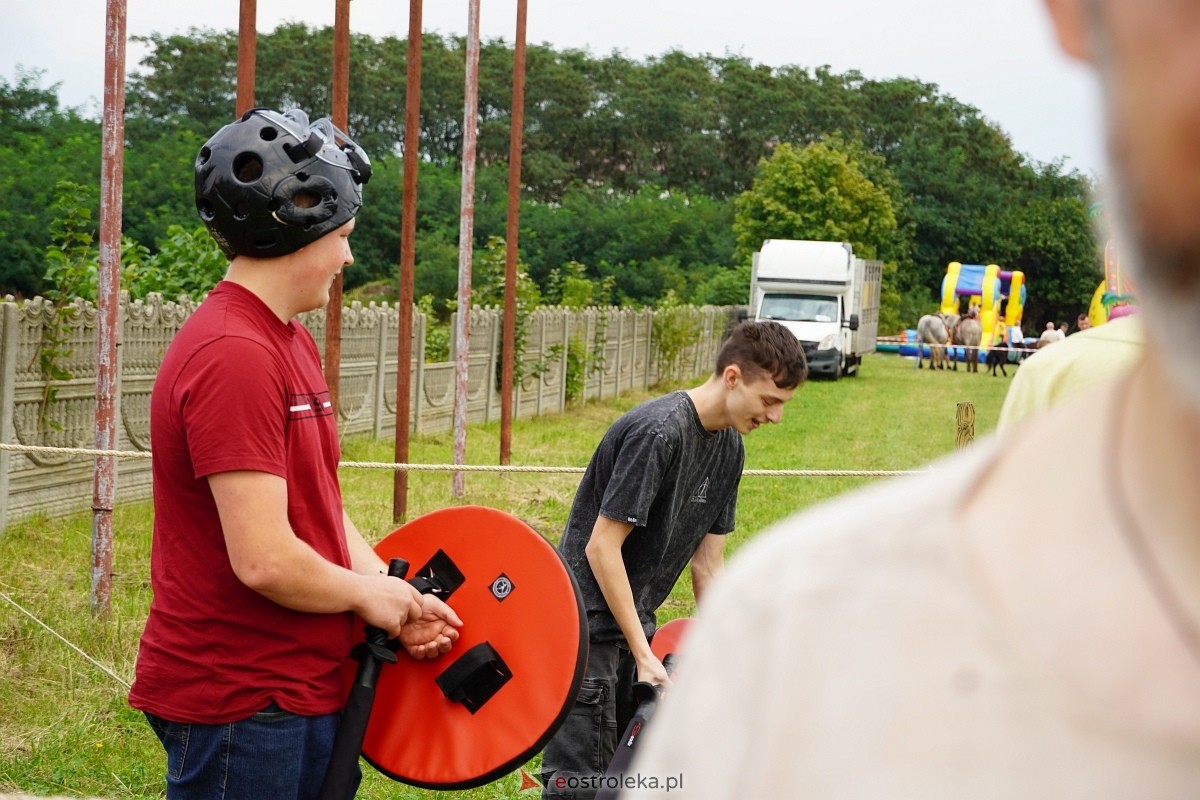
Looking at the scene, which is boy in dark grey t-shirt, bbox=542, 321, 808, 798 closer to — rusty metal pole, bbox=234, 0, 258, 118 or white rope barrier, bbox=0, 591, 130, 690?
white rope barrier, bbox=0, 591, 130, 690

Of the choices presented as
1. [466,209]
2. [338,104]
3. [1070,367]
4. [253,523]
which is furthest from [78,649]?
[466,209]

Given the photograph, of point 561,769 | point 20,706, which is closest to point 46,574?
point 20,706

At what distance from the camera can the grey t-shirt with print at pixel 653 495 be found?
3695 millimetres

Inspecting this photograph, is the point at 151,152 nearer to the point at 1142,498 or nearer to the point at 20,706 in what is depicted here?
the point at 20,706

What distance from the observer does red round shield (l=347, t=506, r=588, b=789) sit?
10.1 feet

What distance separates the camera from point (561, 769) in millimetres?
3854

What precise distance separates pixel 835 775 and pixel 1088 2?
297mm

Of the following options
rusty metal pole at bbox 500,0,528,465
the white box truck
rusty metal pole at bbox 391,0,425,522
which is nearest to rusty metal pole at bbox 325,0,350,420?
rusty metal pole at bbox 391,0,425,522

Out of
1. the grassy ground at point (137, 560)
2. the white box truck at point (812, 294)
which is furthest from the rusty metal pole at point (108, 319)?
the white box truck at point (812, 294)

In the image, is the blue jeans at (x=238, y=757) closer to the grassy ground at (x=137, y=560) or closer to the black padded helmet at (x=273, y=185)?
the black padded helmet at (x=273, y=185)

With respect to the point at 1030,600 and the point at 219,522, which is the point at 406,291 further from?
the point at 1030,600

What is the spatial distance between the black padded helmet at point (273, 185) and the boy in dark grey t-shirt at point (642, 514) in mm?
1144

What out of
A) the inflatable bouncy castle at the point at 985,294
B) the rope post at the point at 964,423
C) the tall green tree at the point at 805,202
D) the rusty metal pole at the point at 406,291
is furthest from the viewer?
the tall green tree at the point at 805,202

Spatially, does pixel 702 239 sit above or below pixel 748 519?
above
